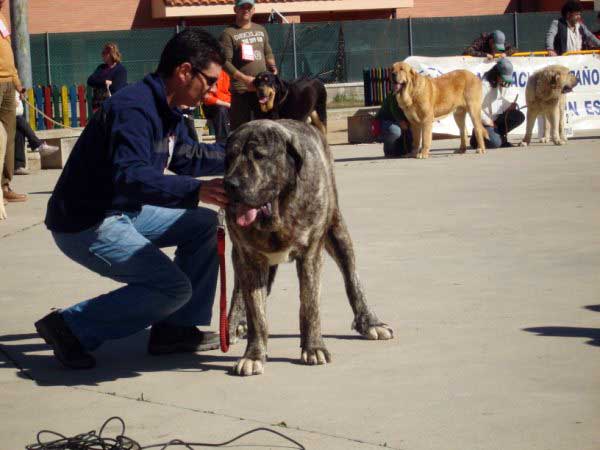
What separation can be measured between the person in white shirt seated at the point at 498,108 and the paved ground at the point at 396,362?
780 centimetres

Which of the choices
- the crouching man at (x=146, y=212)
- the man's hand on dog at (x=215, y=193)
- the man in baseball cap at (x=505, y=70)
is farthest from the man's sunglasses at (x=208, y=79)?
the man in baseball cap at (x=505, y=70)

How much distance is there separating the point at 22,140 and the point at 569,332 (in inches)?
455

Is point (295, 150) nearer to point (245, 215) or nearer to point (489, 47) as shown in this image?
point (245, 215)

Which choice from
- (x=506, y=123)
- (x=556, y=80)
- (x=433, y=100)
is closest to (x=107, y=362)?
(x=433, y=100)

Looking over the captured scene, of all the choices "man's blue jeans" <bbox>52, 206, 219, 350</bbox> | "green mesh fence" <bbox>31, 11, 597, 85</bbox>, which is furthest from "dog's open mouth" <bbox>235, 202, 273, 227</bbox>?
"green mesh fence" <bbox>31, 11, 597, 85</bbox>

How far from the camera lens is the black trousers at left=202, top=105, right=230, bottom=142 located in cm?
1391

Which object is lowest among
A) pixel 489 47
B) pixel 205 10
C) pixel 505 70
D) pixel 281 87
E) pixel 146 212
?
pixel 146 212

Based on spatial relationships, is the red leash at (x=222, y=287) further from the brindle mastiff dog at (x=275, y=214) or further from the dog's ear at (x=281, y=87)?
the dog's ear at (x=281, y=87)

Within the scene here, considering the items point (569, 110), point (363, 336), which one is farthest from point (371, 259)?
point (569, 110)

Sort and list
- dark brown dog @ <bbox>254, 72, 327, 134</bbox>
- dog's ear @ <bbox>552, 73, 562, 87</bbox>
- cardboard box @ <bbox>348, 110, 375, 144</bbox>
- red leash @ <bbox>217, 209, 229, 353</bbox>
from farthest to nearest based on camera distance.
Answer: cardboard box @ <bbox>348, 110, 375, 144</bbox>, dog's ear @ <bbox>552, 73, 562, 87</bbox>, dark brown dog @ <bbox>254, 72, 327, 134</bbox>, red leash @ <bbox>217, 209, 229, 353</bbox>

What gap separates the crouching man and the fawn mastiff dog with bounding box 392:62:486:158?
405 inches

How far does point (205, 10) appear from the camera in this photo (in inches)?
1512

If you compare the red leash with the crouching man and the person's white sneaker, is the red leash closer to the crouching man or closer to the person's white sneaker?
the crouching man

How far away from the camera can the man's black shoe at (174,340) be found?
19.5 ft
